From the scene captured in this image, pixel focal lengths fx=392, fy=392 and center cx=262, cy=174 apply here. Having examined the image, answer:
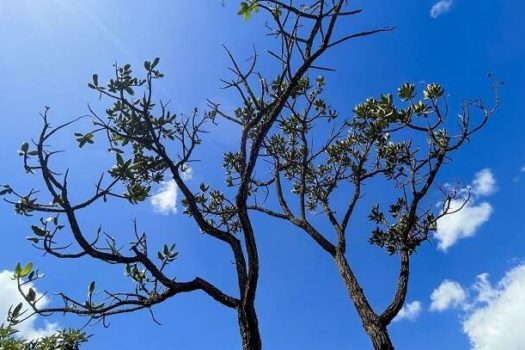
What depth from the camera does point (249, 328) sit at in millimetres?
4434

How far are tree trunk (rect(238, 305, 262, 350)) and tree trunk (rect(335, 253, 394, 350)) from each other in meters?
2.23

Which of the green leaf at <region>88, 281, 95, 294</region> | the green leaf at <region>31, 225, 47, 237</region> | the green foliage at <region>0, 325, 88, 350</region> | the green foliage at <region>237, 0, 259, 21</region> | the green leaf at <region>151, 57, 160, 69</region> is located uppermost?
the green leaf at <region>151, 57, 160, 69</region>

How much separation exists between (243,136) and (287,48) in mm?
1324

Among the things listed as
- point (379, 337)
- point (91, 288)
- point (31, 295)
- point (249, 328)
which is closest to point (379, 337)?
point (379, 337)

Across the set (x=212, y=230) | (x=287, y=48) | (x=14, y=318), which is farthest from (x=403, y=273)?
(x=14, y=318)

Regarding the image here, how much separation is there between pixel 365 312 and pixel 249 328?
2.54 metres

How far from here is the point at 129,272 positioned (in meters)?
5.63

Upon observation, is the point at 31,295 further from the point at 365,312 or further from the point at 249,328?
the point at 365,312

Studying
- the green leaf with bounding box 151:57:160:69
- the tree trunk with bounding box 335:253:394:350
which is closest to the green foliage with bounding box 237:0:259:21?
the green leaf with bounding box 151:57:160:69

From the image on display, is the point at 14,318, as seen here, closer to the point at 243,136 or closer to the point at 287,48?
the point at 243,136

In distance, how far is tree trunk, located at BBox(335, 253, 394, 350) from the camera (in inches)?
225

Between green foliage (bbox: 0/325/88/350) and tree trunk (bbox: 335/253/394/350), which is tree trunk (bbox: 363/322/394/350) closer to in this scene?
tree trunk (bbox: 335/253/394/350)

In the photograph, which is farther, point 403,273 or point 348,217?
point 348,217

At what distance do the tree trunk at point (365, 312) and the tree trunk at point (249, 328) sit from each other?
223 centimetres
